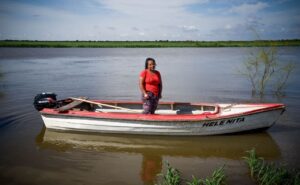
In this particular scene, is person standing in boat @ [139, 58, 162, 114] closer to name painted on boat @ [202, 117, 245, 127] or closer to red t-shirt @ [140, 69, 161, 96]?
red t-shirt @ [140, 69, 161, 96]

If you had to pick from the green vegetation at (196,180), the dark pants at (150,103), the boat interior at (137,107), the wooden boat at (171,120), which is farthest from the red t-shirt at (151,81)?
the green vegetation at (196,180)

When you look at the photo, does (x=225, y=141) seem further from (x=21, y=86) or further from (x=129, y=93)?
(x=21, y=86)

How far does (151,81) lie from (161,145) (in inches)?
69.9

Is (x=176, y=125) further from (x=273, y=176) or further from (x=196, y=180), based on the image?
(x=273, y=176)

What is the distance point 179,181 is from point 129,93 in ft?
28.0

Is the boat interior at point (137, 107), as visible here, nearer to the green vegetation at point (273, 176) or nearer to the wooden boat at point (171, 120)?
the wooden boat at point (171, 120)

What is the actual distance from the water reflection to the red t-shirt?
54.0 inches

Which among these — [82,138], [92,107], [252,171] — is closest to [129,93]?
[92,107]

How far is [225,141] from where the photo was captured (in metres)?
7.41

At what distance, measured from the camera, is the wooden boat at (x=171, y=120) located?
725 centimetres

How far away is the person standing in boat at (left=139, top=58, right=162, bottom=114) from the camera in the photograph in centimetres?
757

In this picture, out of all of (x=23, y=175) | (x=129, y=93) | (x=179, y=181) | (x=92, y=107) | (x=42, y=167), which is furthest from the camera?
(x=129, y=93)

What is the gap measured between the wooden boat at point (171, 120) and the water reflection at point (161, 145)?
0.20m

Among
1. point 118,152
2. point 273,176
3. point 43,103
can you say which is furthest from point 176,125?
point 43,103
